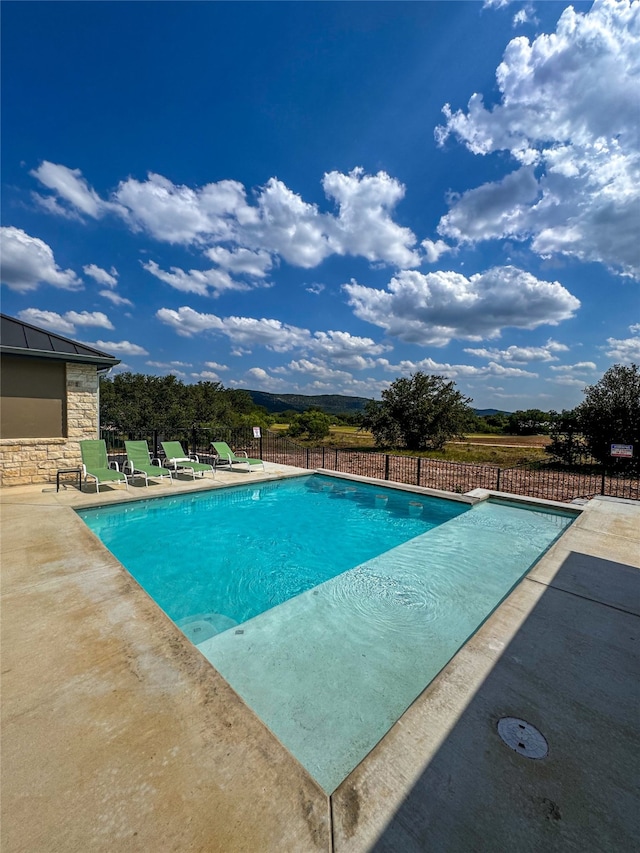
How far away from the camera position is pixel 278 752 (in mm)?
1803

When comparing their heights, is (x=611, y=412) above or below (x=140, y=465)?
above

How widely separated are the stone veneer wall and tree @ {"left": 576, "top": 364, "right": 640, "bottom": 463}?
1770 cm

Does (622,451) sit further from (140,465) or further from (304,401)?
(304,401)

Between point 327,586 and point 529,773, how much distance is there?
10.2ft

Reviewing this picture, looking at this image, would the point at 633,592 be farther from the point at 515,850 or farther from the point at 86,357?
the point at 86,357

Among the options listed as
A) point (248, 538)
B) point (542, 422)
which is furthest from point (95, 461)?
point (542, 422)

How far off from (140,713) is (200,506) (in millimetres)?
6285

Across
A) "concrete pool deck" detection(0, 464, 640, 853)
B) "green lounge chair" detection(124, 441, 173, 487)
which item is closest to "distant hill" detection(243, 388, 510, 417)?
"green lounge chair" detection(124, 441, 173, 487)

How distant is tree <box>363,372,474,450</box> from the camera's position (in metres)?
20.2

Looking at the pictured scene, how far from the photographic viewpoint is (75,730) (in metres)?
1.89

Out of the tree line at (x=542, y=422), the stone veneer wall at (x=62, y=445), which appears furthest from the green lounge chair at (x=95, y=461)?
the tree line at (x=542, y=422)

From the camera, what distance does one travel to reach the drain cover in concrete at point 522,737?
1.82 meters

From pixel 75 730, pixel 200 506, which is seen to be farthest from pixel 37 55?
pixel 75 730

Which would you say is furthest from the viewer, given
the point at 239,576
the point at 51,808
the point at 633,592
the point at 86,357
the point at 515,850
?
the point at 86,357
